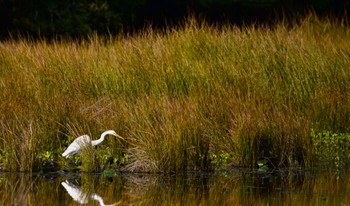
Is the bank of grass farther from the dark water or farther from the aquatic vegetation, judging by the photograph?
the dark water

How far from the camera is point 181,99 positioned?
10.5 meters

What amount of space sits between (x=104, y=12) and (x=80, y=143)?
10646 mm

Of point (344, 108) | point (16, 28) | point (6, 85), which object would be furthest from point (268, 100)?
point (16, 28)

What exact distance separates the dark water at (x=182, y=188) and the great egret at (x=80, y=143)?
0.21m

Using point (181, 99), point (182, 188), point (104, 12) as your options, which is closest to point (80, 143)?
point (182, 188)

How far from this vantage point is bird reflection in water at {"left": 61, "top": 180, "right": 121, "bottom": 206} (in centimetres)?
813

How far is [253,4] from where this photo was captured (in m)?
21.3

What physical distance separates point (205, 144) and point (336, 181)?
1.31 metres

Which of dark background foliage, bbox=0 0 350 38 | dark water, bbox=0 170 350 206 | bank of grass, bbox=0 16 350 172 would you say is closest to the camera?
dark water, bbox=0 170 350 206

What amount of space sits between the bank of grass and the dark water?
0.28 m

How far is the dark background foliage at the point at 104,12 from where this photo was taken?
19031 mm

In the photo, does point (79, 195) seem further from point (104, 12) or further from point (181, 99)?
point (104, 12)

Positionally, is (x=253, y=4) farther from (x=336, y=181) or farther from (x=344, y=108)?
(x=336, y=181)

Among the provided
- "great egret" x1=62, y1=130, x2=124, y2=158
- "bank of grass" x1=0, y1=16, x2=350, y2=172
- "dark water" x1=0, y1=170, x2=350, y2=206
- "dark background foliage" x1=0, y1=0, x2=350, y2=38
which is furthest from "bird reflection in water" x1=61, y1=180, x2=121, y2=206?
"dark background foliage" x1=0, y1=0, x2=350, y2=38
